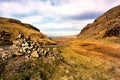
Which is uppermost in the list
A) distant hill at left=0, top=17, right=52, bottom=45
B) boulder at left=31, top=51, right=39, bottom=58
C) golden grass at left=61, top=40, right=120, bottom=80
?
distant hill at left=0, top=17, right=52, bottom=45

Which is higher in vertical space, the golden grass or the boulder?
the boulder

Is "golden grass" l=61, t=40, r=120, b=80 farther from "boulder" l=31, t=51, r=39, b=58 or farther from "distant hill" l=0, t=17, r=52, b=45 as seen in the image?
"distant hill" l=0, t=17, r=52, b=45

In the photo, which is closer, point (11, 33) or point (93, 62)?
point (93, 62)

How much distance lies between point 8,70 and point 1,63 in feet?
8.54

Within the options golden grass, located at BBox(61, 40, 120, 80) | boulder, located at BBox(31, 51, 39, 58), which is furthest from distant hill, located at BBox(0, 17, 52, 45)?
boulder, located at BBox(31, 51, 39, 58)

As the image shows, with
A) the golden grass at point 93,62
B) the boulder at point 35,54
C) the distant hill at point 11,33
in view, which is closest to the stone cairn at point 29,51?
the boulder at point 35,54

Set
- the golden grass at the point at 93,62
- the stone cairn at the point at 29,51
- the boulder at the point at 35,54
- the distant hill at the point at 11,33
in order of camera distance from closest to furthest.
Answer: the golden grass at the point at 93,62
the boulder at the point at 35,54
the stone cairn at the point at 29,51
the distant hill at the point at 11,33

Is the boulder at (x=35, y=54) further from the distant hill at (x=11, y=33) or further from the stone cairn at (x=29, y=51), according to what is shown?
the distant hill at (x=11, y=33)

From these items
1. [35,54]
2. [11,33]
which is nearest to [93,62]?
[35,54]

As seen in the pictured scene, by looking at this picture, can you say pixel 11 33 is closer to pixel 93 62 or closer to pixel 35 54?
pixel 35 54

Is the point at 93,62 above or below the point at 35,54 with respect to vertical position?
below

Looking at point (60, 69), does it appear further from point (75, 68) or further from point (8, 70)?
point (8, 70)

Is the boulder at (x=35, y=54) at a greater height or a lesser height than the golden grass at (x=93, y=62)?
greater

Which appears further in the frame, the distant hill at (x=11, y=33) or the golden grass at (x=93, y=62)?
the distant hill at (x=11, y=33)
